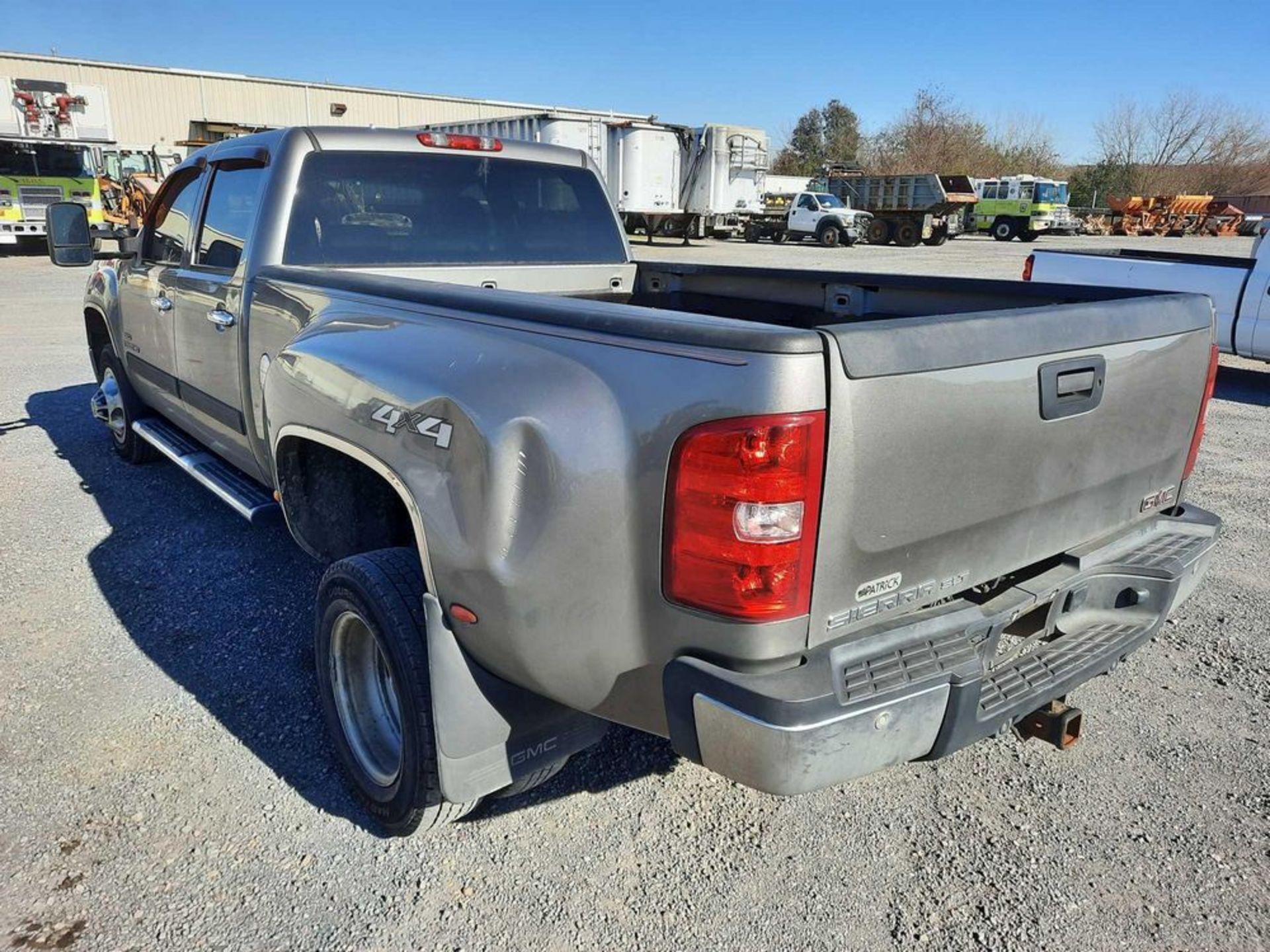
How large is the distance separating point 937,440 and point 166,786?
8.41 ft

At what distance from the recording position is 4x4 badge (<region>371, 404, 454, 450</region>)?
2182 millimetres

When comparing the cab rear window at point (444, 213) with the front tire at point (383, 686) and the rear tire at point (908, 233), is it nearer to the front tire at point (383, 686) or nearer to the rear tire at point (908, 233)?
the front tire at point (383, 686)

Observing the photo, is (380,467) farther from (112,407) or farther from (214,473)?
(112,407)

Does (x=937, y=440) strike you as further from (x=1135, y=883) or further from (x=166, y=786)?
(x=166, y=786)

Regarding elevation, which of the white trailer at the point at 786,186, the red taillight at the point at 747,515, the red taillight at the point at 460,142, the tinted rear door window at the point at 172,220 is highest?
the white trailer at the point at 786,186

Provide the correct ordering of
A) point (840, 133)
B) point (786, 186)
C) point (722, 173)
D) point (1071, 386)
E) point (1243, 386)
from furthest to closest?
point (840, 133) → point (786, 186) → point (722, 173) → point (1243, 386) → point (1071, 386)

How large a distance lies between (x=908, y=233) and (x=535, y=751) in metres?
35.4

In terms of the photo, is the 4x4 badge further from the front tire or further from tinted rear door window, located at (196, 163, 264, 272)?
tinted rear door window, located at (196, 163, 264, 272)

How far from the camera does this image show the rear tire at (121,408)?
5664 millimetres

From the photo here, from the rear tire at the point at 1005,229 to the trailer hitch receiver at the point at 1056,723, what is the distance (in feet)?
141

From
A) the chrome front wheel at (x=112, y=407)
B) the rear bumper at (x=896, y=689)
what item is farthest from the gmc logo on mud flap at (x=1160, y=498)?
the chrome front wheel at (x=112, y=407)

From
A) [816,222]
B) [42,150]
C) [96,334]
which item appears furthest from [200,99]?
[96,334]

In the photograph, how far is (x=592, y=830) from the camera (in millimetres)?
2699

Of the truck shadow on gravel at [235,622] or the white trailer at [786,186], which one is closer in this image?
the truck shadow on gravel at [235,622]
